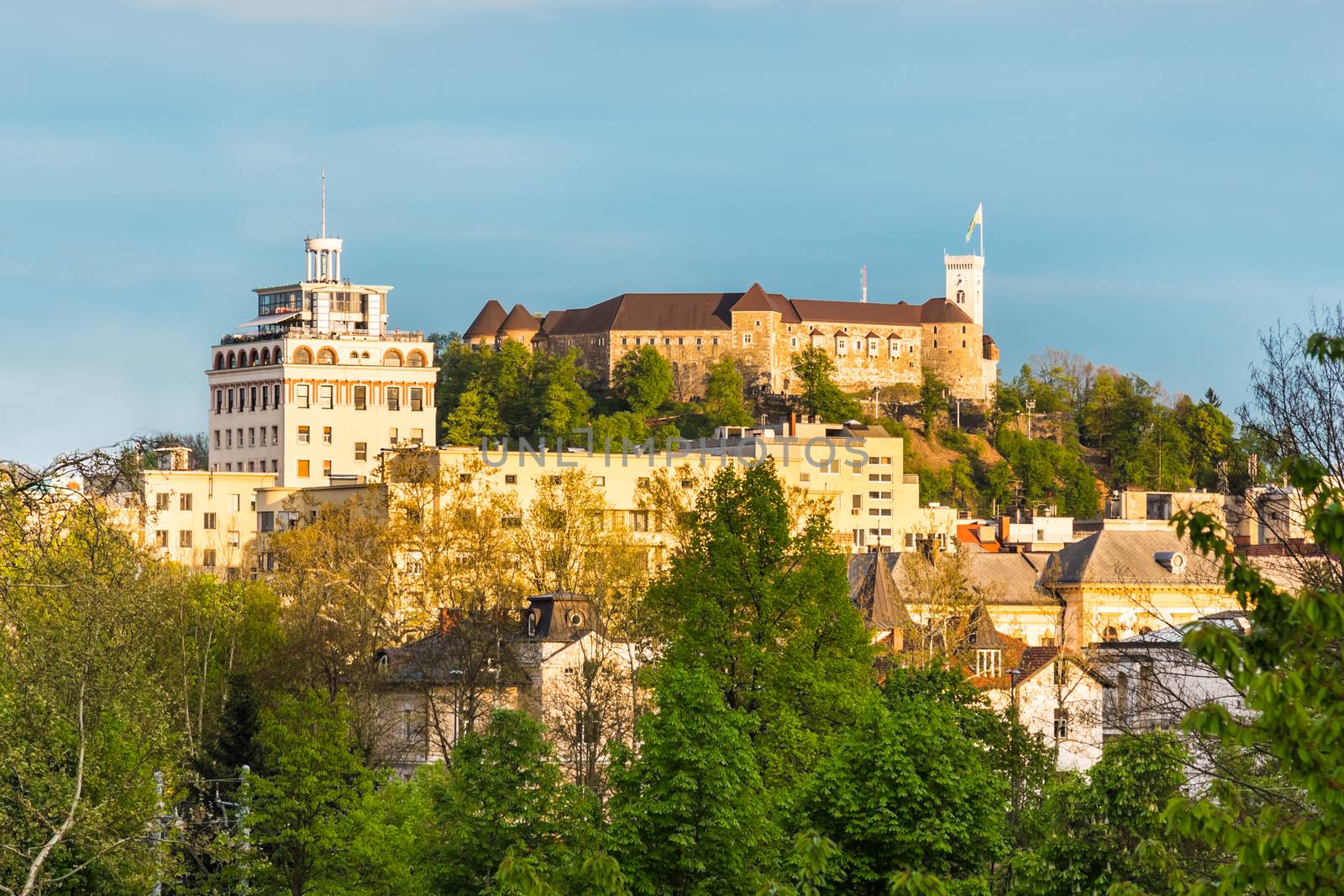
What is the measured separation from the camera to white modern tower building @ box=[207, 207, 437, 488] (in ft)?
472

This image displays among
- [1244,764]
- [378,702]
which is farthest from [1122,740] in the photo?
[378,702]

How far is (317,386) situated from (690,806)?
4561 inches

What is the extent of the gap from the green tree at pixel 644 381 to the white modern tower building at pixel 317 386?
41472 mm

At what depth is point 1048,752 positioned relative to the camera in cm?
4681

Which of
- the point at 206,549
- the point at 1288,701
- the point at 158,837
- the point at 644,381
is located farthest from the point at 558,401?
the point at 1288,701

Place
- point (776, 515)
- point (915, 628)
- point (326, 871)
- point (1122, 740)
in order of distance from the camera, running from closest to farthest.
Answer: point (1122, 740)
point (326, 871)
point (776, 515)
point (915, 628)

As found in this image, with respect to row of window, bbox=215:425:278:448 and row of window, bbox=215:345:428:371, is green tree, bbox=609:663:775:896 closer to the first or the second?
row of window, bbox=215:425:278:448

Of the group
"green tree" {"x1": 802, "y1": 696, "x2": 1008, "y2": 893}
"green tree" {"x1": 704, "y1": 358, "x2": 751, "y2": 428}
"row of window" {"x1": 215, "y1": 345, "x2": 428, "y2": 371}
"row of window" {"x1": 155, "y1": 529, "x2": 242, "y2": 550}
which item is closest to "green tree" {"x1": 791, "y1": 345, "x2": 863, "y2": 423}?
"green tree" {"x1": 704, "y1": 358, "x2": 751, "y2": 428}

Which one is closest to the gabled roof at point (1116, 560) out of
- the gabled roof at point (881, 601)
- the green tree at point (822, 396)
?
the gabled roof at point (881, 601)

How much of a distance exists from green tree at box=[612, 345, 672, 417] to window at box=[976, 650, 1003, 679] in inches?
4486

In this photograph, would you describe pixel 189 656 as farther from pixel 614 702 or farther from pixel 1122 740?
pixel 1122 740

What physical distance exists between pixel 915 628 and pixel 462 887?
43041 mm

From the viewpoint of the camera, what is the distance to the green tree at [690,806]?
32.7m

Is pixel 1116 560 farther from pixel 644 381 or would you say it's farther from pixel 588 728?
pixel 644 381
